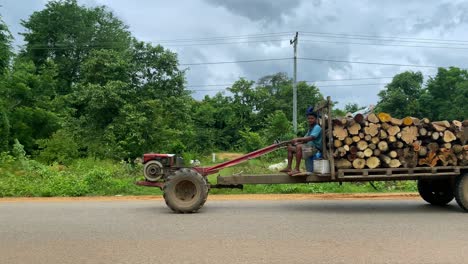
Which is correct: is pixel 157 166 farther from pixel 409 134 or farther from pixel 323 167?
pixel 409 134

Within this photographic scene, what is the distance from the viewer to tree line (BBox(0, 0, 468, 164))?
26.4 metres

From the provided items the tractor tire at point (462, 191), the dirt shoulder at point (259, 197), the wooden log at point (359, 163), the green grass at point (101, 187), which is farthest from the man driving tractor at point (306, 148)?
the green grass at point (101, 187)

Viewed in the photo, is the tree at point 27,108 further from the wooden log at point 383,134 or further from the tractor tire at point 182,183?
the wooden log at point 383,134

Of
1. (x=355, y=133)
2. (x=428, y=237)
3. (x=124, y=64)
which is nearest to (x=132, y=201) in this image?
(x=355, y=133)

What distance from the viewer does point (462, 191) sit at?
977 cm

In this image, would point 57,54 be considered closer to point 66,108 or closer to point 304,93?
point 66,108

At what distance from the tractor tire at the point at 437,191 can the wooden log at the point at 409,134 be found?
172 cm

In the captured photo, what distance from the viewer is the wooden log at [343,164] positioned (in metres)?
9.68

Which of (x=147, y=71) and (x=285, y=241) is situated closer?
(x=285, y=241)

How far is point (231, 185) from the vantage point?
10.1 m

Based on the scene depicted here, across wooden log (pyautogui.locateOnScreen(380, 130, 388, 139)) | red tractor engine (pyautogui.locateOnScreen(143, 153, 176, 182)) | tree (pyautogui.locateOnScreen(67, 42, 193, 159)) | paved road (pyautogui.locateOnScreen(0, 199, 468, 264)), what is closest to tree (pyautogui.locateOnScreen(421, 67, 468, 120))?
tree (pyautogui.locateOnScreen(67, 42, 193, 159))

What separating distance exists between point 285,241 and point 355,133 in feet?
12.4

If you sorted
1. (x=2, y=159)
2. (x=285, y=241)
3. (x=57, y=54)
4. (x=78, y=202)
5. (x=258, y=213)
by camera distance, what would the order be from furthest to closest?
(x=57, y=54)
(x=2, y=159)
(x=78, y=202)
(x=258, y=213)
(x=285, y=241)

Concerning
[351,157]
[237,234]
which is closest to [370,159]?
[351,157]
